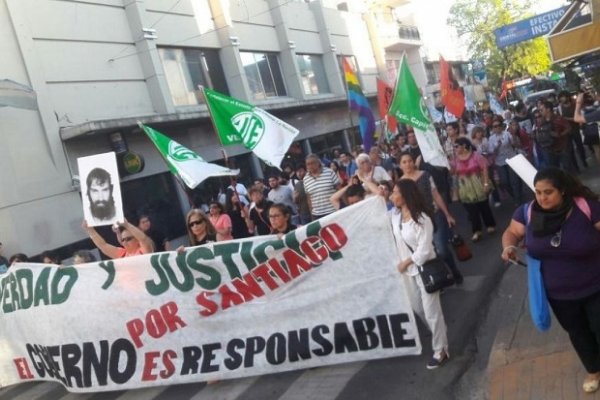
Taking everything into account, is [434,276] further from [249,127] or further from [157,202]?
[157,202]

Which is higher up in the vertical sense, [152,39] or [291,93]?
[152,39]

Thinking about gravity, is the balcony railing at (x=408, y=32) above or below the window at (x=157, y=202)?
above

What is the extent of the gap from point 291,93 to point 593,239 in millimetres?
18658

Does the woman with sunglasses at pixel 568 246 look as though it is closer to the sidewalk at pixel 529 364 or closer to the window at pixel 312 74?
the sidewalk at pixel 529 364

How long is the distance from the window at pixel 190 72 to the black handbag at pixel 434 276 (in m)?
12.2

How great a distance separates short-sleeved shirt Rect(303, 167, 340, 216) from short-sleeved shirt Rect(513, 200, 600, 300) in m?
4.29

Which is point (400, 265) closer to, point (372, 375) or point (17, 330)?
point (372, 375)

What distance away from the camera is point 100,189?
18.9ft

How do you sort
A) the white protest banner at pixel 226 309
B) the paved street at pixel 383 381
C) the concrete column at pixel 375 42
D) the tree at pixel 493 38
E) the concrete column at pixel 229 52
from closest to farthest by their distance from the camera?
the paved street at pixel 383 381 → the white protest banner at pixel 226 309 → the concrete column at pixel 229 52 → the concrete column at pixel 375 42 → the tree at pixel 493 38

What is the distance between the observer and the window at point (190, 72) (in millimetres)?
15688

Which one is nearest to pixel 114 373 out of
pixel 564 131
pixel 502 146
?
pixel 502 146

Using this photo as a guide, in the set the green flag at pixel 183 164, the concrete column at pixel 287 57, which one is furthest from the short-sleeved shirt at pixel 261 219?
the concrete column at pixel 287 57

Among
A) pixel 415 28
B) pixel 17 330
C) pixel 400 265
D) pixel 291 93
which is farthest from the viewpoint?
pixel 415 28

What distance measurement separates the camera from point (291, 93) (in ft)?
70.1
